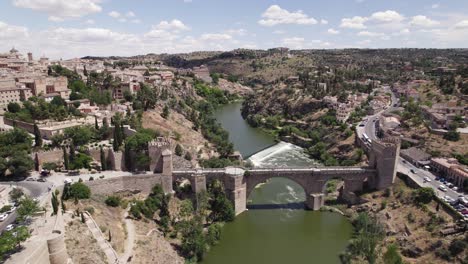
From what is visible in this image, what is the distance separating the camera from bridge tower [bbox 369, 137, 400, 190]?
37641 millimetres

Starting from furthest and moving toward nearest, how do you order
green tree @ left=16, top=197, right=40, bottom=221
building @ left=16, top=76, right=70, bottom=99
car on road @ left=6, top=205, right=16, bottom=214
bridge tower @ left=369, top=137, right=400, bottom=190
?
building @ left=16, top=76, right=70, bottom=99, bridge tower @ left=369, top=137, right=400, bottom=190, car on road @ left=6, top=205, right=16, bottom=214, green tree @ left=16, top=197, right=40, bottom=221

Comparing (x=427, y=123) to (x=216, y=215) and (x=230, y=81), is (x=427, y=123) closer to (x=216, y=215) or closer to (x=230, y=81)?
(x=216, y=215)

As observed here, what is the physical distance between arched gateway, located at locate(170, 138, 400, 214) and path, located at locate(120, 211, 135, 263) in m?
7.29

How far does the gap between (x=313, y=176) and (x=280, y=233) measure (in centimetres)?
766

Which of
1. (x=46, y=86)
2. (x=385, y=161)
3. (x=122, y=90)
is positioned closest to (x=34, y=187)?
(x=46, y=86)

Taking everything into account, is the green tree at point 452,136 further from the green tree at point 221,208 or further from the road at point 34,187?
the road at point 34,187

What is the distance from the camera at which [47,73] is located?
63688 millimetres

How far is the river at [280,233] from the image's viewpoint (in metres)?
30.9

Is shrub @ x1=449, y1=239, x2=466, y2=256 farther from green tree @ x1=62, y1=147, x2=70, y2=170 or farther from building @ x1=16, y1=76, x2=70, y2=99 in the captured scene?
building @ x1=16, y1=76, x2=70, y2=99

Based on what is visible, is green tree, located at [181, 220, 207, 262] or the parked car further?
green tree, located at [181, 220, 207, 262]

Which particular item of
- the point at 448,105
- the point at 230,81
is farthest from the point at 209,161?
the point at 230,81

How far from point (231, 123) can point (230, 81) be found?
53.6m

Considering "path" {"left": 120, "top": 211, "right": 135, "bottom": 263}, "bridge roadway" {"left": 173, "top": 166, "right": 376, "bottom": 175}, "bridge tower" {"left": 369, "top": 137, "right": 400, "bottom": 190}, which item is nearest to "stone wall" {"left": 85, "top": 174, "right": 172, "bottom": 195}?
"bridge roadway" {"left": 173, "top": 166, "right": 376, "bottom": 175}

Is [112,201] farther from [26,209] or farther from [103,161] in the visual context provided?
[26,209]
